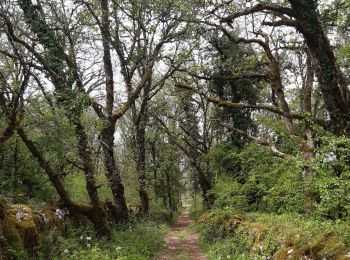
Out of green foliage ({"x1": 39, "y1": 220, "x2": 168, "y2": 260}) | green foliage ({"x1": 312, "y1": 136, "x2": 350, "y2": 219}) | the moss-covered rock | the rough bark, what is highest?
the rough bark

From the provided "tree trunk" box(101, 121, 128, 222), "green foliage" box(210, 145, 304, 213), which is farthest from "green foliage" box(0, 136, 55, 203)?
"green foliage" box(210, 145, 304, 213)

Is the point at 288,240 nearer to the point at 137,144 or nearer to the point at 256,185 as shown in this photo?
the point at 256,185

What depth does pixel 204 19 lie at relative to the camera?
12.5m

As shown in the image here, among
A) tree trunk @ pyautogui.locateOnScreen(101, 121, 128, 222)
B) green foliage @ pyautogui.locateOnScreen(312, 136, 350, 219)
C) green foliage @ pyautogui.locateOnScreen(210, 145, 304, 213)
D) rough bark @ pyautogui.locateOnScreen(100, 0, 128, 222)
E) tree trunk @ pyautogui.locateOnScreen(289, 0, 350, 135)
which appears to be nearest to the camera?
green foliage @ pyautogui.locateOnScreen(312, 136, 350, 219)

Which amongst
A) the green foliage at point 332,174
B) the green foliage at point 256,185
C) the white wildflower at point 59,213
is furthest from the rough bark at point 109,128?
the green foliage at point 332,174

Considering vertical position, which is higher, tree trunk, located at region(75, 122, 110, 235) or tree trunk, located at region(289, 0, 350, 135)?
tree trunk, located at region(289, 0, 350, 135)

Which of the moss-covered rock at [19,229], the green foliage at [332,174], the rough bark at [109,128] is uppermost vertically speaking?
the rough bark at [109,128]

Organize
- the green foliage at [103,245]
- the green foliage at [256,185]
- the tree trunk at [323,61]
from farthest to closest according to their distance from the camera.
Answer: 1. the green foliage at [256,185]
2. the tree trunk at [323,61]
3. the green foliage at [103,245]

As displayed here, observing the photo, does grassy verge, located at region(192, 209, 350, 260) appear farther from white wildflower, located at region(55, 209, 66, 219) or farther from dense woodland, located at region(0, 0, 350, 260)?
white wildflower, located at region(55, 209, 66, 219)

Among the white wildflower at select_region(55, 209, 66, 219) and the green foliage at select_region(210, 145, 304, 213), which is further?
the green foliage at select_region(210, 145, 304, 213)

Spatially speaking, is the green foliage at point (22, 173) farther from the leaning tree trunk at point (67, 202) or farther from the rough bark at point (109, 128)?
the rough bark at point (109, 128)

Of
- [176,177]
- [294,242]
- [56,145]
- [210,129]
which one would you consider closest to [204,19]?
[56,145]

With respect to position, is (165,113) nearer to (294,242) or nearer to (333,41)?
(333,41)

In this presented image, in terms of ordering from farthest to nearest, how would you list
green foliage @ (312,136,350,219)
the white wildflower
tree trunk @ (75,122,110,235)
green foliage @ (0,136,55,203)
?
green foliage @ (0,136,55,203) < tree trunk @ (75,122,110,235) < the white wildflower < green foliage @ (312,136,350,219)
